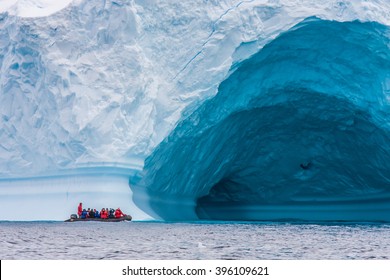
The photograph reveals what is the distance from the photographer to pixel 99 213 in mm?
14664

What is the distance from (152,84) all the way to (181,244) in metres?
5.45

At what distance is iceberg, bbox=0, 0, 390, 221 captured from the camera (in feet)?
46.9

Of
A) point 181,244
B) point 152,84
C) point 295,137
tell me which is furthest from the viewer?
point 295,137

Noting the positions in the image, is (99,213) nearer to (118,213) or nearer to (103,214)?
(103,214)

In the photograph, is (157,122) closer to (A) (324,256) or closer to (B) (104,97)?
(B) (104,97)

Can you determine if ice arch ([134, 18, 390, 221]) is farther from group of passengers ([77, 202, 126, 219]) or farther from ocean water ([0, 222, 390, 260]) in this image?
ocean water ([0, 222, 390, 260])

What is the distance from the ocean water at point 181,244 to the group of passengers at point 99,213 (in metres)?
0.39

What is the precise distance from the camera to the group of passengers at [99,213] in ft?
46.8

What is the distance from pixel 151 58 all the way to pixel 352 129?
558 centimetres

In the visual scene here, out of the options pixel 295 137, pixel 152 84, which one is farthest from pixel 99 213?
pixel 295 137

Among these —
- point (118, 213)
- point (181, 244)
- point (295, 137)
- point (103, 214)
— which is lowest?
point (181, 244)

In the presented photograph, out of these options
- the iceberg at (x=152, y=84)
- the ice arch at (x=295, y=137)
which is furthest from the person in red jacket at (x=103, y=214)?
the ice arch at (x=295, y=137)

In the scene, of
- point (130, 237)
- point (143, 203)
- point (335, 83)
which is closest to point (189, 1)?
point (335, 83)

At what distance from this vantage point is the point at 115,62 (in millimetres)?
14703
